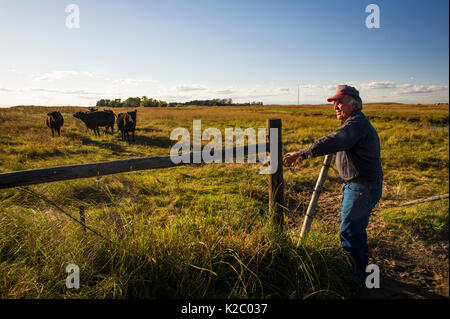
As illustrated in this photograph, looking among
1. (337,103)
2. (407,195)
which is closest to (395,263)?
(337,103)

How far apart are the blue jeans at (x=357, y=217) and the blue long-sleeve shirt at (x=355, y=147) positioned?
5.3 inches

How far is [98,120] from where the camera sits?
18.2m

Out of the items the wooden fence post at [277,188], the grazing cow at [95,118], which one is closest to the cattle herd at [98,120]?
the grazing cow at [95,118]

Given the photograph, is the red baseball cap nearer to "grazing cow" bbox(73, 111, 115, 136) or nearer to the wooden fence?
the wooden fence

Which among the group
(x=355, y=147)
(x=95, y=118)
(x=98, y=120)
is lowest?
(x=355, y=147)

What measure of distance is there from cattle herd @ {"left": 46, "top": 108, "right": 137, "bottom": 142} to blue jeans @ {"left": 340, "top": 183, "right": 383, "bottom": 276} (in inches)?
601

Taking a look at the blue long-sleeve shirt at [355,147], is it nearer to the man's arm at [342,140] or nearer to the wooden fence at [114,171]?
the man's arm at [342,140]

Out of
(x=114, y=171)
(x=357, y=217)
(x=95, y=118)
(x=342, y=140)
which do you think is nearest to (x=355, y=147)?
(x=342, y=140)

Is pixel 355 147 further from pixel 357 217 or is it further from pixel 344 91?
pixel 357 217

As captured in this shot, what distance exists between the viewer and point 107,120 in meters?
18.5

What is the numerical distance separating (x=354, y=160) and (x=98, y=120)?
19025 millimetres

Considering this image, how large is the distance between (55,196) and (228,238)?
441 cm

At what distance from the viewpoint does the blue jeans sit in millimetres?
2725
